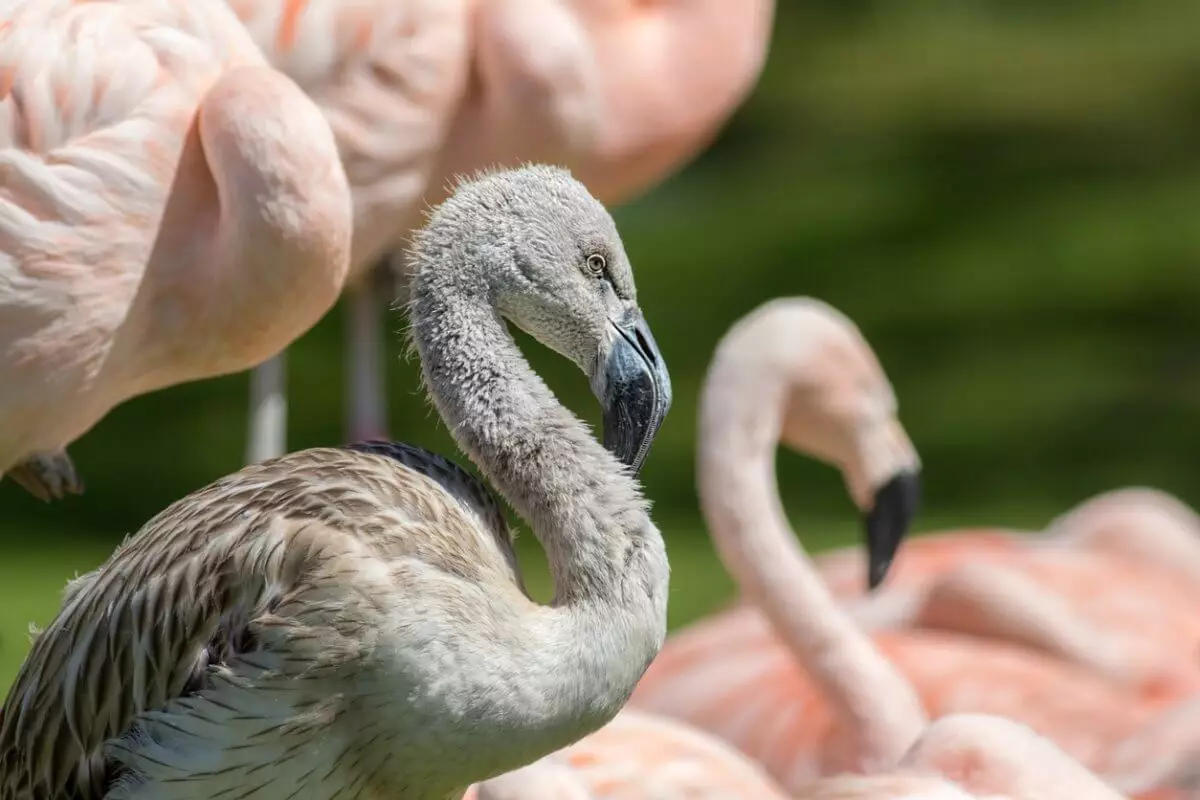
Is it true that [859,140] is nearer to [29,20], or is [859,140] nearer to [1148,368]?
[1148,368]

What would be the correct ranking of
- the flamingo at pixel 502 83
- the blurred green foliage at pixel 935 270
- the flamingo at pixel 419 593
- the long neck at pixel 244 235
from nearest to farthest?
the flamingo at pixel 419 593
the long neck at pixel 244 235
the flamingo at pixel 502 83
the blurred green foliage at pixel 935 270

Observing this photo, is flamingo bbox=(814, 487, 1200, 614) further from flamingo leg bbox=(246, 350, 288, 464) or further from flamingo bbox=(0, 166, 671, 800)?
flamingo bbox=(0, 166, 671, 800)

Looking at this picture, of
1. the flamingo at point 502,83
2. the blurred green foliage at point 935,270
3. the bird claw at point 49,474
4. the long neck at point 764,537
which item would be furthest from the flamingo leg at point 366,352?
the bird claw at point 49,474

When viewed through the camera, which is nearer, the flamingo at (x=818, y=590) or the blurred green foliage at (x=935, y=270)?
the flamingo at (x=818, y=590)

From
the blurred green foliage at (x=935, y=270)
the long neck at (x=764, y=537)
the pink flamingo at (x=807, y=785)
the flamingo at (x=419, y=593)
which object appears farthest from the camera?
the blurred green foliage at (x=935, y=270)

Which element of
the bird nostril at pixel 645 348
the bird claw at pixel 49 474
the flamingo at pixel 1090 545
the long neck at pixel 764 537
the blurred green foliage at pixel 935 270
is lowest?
the blurred green foliage at pixel 935 270

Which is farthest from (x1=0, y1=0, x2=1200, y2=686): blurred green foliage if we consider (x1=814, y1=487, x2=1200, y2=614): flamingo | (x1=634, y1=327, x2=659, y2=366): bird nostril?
(x1=634, y1=327, x2=659, y2=366): bird nostril

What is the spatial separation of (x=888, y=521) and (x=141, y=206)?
1702 millimetres

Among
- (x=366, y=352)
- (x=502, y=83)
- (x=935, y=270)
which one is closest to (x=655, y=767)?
(x=502, y=83)

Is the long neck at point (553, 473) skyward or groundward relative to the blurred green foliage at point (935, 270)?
skyward

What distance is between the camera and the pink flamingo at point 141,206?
335 centimetres

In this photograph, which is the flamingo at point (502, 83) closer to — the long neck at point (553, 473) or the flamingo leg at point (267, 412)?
the flamingo leg at point (267, 412)

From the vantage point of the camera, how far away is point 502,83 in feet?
13.3

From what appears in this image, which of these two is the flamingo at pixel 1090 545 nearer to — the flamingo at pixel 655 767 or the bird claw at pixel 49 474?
the flamingo at pixel 655 767
